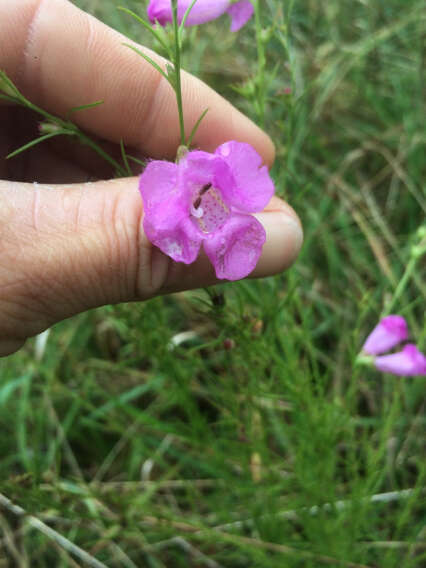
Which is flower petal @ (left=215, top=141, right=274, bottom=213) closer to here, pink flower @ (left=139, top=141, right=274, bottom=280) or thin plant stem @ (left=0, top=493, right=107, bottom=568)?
pink flower @ (left=139, top=141, right=274, bottom=280)

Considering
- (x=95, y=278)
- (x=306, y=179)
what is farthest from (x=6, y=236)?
(x=306, y=179)

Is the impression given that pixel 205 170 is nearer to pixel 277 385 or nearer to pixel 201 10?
pixel 201 10

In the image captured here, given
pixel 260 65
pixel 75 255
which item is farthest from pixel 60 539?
pixel 260 65

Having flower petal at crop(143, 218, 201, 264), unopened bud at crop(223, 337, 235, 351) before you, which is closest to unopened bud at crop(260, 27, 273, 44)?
flower petal at crop(143, 218, 201, 264)

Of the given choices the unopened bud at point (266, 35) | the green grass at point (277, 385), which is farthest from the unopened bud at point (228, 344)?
the unopened bud at point (266, 35)

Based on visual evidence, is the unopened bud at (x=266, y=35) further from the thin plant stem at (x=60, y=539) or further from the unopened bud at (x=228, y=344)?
the thin plant stem at (x=60, y=539)

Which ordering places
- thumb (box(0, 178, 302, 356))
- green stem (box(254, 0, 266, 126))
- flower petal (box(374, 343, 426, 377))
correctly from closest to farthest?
thumb (box(0, 178, 302, 356)) < green stem (box(254, 0, 266, 126)) < flower petal (box(374, 343, 426, 377))
